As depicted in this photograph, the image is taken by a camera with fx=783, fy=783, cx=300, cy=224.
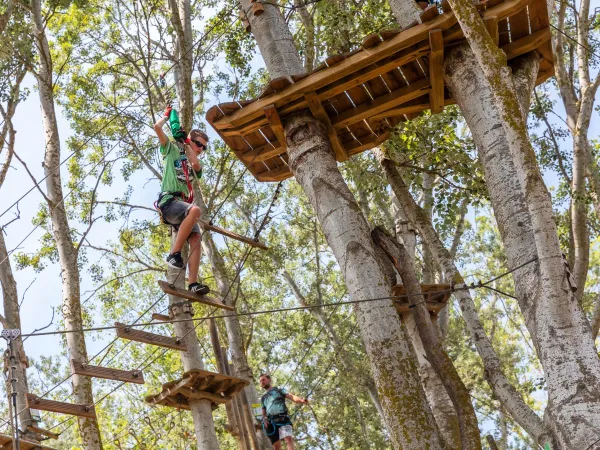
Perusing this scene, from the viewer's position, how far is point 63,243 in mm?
9961

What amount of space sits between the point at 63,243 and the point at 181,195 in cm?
399

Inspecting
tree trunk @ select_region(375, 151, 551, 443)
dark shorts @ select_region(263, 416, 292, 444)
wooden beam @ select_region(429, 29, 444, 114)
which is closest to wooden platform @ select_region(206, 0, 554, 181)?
wooden beam @ select_region(429, 29, 444, 114)

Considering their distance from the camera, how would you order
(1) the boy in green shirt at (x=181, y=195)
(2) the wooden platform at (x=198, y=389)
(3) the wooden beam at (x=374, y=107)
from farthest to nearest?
(2) the wooden platform at (x=198, y=389), (1) the boy in green shirt at (x=181, y=195), (3) the wooden beam at (x=374, y=107)

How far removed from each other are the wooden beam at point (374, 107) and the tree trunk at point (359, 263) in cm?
36

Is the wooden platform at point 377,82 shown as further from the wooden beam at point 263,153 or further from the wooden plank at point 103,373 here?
the wooden plank at point 103,373

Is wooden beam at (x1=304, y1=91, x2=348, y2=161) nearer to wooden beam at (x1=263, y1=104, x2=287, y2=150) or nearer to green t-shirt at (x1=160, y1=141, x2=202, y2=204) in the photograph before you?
wooden beam at (x1=263, y1=104, x2=287, y2=150)

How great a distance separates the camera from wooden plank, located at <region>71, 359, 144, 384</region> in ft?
19.7

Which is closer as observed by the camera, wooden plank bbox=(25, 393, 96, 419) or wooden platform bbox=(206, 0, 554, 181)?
wooden platform bbox=(206, 0, 554, 181)

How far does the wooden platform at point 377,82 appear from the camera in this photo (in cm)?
550

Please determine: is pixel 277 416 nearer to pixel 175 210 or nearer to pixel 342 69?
pixel 175 210

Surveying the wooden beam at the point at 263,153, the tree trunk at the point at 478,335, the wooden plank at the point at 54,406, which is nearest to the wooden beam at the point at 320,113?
the wooden beam at the point at 263,153

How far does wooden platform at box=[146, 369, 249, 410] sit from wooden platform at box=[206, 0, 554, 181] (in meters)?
2.66

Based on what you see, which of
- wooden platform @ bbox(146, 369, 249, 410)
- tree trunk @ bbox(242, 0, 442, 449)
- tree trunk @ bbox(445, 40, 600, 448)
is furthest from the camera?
wooden platform @ bbox(146, 369, 249, 410)

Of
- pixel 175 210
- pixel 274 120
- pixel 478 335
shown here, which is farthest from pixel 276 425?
pixel 274 120
